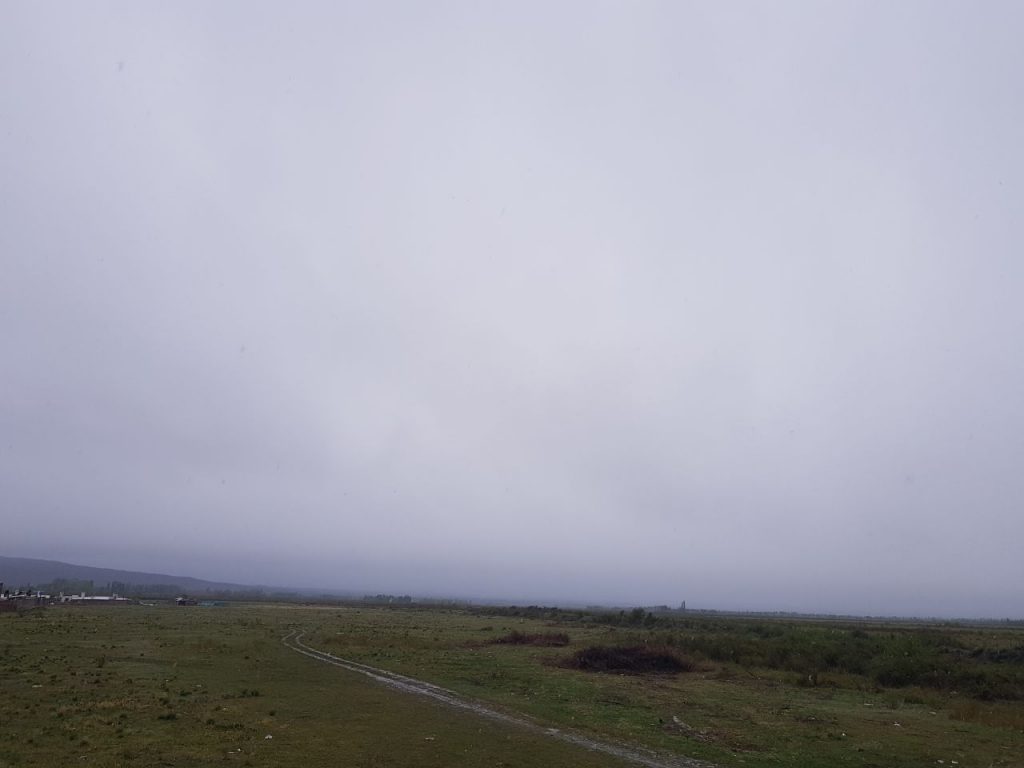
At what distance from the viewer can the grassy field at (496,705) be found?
55.5 ft

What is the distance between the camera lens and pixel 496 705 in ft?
78.9

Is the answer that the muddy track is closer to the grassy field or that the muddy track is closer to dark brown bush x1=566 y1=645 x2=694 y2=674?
the grassy field

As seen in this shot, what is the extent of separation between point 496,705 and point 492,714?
1945 mm

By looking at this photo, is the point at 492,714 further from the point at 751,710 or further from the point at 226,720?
the point at 751,710

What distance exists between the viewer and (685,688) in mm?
30906

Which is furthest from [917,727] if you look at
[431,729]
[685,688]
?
[431,729]

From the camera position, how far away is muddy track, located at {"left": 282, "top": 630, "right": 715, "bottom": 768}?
1644 centimetres

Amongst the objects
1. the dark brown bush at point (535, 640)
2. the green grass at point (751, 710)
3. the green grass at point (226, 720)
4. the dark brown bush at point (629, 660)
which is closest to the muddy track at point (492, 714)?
the green grass at point (226, 720)

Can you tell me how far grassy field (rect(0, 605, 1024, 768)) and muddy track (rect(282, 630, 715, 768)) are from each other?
0.67 metres

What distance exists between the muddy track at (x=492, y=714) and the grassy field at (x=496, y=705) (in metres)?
0.67

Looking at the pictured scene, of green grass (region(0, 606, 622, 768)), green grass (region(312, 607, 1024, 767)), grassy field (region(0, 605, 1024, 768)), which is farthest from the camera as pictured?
green grass (region(312, 607, 1024, 767))

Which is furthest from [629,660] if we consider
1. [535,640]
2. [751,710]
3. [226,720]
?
[226,720]

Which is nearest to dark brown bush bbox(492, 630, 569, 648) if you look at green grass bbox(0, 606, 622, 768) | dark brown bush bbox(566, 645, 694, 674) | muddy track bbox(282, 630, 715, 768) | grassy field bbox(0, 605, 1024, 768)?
grassy field bbox(0, 605, 1024, 768)

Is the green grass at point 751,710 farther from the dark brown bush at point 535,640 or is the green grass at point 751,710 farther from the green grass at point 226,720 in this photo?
the dark brown bush at point 535,640
